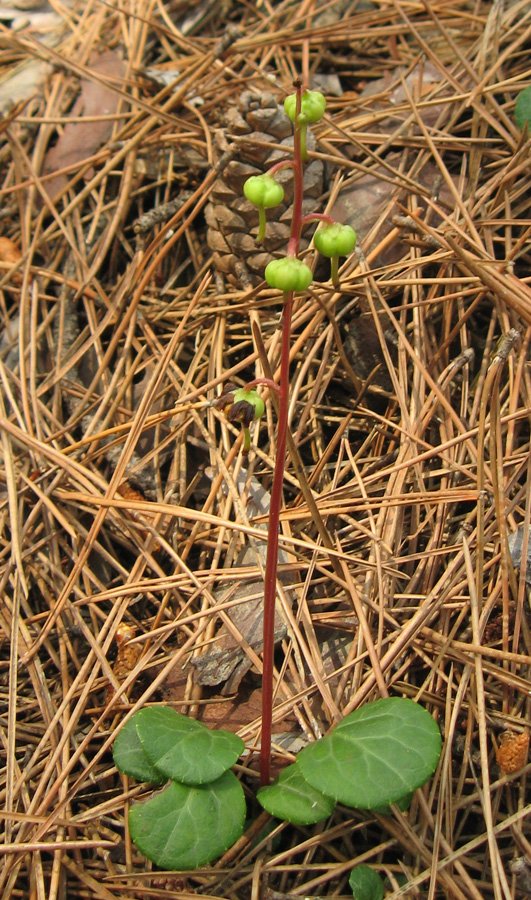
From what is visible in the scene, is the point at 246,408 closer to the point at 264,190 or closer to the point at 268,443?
the point at 264,190

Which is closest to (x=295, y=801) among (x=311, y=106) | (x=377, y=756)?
(x=377, y=756)

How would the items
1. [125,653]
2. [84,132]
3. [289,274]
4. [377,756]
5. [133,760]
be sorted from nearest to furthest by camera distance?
[289,274], [377,756], [133,760], [125,653], [84,132]

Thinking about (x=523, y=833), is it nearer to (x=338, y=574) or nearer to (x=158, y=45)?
(x=338, y=574)

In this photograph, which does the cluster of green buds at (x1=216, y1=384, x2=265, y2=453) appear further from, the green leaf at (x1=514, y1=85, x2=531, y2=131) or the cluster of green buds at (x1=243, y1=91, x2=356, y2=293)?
the green leaf at (x1=514, y1=85, x2=531, y2=131)

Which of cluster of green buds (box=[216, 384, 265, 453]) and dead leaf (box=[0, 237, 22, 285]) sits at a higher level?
dead leaf (box=[0, 237, 22, 285])

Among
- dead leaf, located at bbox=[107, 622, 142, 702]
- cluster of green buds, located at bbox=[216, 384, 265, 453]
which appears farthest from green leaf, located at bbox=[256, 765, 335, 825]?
cluster of green buds, located at bbox=[216, 384, 265, 453]

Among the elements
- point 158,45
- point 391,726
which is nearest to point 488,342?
point 391,726
